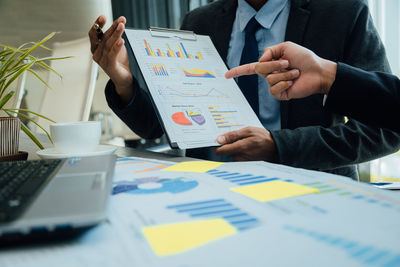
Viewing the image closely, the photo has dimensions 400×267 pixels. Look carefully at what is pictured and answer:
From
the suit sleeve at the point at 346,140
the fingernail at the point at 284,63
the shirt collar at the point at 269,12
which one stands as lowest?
the suit sleeve at the point at 346,140

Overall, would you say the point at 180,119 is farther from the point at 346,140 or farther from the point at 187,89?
the point at 346,140

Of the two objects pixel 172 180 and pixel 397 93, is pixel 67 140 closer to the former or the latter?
pixel 172 180

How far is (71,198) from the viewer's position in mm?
310

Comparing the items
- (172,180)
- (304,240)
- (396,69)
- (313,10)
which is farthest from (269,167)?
(396,69)

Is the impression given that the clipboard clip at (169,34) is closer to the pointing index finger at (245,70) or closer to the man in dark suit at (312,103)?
the man in dark suit at (312,103)

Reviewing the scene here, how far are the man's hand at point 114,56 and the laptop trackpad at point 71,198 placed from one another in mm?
506

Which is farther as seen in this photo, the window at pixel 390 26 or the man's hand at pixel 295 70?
the window at pixel 390 26

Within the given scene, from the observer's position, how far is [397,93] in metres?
0.62

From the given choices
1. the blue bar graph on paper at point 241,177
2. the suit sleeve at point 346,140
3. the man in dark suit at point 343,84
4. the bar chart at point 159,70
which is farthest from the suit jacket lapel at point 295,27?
the blue bar graph on paper at point 241,177

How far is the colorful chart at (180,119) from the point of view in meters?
0.74

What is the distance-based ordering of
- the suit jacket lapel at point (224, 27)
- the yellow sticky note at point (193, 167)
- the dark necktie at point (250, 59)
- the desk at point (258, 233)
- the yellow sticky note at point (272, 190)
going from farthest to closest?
1. the suit jacket lapel at point (224, 27)
2. the dark necktie at point (250, 59)
3. the yellow sticky note at point (193, 167)
4. the yellow sticky note at point (272, 190)
5. the desk at point (258, 233)

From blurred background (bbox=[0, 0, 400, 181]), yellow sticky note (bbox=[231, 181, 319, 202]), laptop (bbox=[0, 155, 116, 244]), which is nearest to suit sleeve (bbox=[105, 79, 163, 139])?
blurred background (bbox=[0, 0, 400, 181])

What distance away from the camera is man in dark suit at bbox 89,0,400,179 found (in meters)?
0.79

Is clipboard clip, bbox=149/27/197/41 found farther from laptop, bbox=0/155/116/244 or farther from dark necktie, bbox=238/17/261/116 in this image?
laptop, bbox=0/155/116/244
